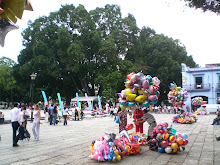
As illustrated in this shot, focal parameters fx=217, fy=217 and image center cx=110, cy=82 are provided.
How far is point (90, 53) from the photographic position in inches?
1316

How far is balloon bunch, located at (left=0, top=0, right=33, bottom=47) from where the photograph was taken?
1997 mm

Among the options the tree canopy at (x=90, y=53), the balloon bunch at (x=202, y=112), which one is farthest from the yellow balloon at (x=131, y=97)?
the balloon bunch at (x=202, y=112)

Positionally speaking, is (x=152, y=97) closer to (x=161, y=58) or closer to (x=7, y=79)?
(x=161, y=58)

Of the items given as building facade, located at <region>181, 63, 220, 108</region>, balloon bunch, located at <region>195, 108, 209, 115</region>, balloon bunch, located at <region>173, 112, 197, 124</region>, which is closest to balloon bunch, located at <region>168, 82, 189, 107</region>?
balloon bunch, located at <region>173, 112, 197, 124</region>

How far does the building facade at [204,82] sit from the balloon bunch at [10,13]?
1360 inches

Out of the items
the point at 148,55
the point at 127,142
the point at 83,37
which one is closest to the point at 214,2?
the point at 127,142

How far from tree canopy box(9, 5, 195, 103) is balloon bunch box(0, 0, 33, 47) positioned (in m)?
28.4

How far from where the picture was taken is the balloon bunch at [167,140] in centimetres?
662

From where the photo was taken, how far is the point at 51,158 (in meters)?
6.27

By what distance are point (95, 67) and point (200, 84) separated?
16620 millimetres

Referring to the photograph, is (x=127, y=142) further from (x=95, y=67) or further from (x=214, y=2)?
(x=95, y=67)

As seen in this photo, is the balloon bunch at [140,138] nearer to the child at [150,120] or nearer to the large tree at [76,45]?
the child at [150,120]

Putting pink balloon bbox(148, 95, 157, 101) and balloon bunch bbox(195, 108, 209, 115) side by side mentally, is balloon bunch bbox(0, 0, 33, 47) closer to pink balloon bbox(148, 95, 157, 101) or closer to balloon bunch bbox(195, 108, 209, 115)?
pink balloon bbox(148, 95, 157, 101)

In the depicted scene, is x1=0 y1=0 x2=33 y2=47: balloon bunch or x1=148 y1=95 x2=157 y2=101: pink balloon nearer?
x1=0 y1=0 x2=33 y2=47: balloon bunch
